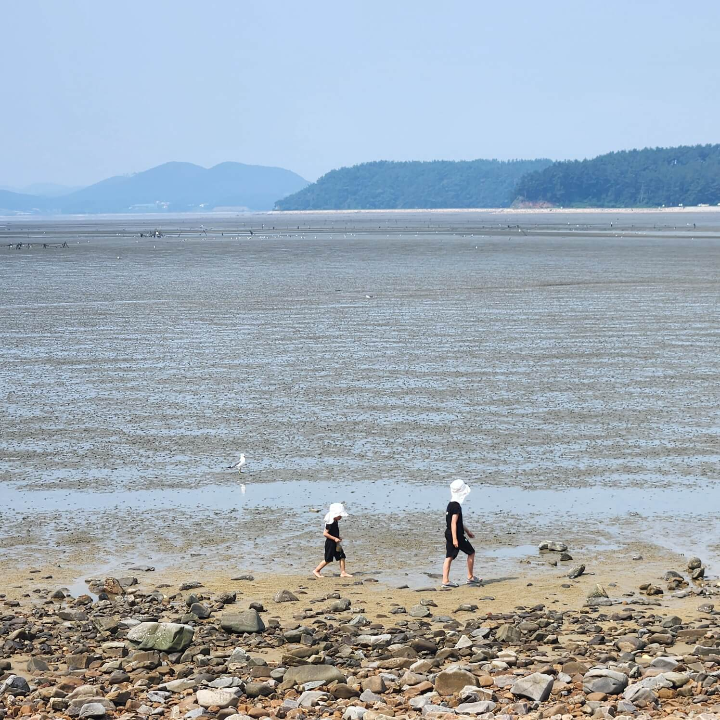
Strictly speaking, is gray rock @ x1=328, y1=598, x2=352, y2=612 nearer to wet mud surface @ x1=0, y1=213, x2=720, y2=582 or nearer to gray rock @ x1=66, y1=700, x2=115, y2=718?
wet mud surface @ x1=0, y1=213, x2=720, y2=582

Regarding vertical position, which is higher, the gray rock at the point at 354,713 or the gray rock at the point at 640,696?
the gray rock at the point at 640,696

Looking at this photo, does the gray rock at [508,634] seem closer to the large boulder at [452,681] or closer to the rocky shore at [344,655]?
the rocky shore at [344,655]

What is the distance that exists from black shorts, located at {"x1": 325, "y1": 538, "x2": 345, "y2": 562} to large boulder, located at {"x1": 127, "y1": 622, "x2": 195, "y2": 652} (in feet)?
11.0

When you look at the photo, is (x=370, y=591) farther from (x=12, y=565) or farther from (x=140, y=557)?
(x=12, y=565)

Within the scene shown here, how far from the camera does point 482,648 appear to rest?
1224cm

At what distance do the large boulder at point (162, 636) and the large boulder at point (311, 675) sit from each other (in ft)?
4.78

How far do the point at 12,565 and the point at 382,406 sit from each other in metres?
11.6

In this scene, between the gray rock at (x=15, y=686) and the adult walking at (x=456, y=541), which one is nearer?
the gray rock at (x=15, y=686)

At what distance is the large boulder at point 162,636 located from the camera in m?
12.5

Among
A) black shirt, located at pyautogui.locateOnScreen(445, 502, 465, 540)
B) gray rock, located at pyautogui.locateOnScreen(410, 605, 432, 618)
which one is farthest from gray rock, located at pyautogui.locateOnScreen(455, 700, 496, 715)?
black shirt, located at pyautogui.locateOnScreen(445, 502, 465, 540)

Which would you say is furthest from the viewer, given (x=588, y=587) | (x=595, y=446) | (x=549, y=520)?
(x=595, y=446)

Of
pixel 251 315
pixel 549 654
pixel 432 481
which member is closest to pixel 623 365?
pixel 432 481

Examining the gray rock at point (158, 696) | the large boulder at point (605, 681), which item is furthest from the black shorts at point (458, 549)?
the gray rock at point (158, 696)

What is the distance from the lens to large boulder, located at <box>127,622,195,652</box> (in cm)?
1247
